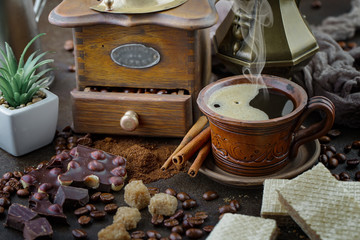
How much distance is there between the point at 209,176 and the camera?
1761mm

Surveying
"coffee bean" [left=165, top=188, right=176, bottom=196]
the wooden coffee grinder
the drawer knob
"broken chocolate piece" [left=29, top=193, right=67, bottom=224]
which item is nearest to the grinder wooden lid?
the wooden coffee grinder

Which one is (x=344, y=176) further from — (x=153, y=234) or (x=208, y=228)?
(x=153, y=234)

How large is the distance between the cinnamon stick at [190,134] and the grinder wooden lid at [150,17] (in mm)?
373

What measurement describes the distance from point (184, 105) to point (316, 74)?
66 cm

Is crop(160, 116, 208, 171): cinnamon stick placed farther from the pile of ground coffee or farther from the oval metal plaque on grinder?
the oval metal plaque on grinder

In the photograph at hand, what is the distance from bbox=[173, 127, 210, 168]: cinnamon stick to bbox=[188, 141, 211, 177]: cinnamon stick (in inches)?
0.7

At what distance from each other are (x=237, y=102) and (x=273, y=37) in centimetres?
40

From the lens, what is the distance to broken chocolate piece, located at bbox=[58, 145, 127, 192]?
1749 mm

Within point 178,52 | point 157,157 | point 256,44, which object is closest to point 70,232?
point 157,157

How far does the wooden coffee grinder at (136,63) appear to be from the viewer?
1.91m

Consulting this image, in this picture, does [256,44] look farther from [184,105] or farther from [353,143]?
[353,143]

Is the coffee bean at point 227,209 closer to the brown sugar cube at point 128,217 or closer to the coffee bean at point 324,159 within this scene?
the brown sugar cube at point 128,217

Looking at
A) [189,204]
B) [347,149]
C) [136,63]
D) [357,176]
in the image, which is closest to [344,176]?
[357,176]

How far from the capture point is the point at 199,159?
71.0 inches
